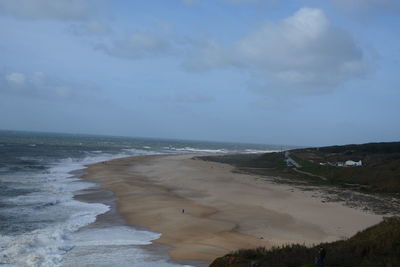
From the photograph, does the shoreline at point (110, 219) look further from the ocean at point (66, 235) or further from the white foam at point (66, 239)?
the white foam at point (66, 239)

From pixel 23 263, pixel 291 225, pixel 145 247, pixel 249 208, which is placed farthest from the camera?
pixel 249 208

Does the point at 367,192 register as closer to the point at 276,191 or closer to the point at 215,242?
the point at 276,191

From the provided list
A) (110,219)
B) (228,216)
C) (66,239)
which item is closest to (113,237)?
(66,239)

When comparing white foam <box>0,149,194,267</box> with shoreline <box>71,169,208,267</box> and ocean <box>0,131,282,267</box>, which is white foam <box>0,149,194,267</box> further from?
shoreline <box>71,169,208,267</box>

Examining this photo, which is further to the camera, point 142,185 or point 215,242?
point 142,185

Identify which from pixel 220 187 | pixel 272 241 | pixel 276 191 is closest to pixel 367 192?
pixel 276 191

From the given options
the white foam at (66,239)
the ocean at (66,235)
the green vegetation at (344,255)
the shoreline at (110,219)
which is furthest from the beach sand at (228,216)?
the green vegetation at (344,255)
